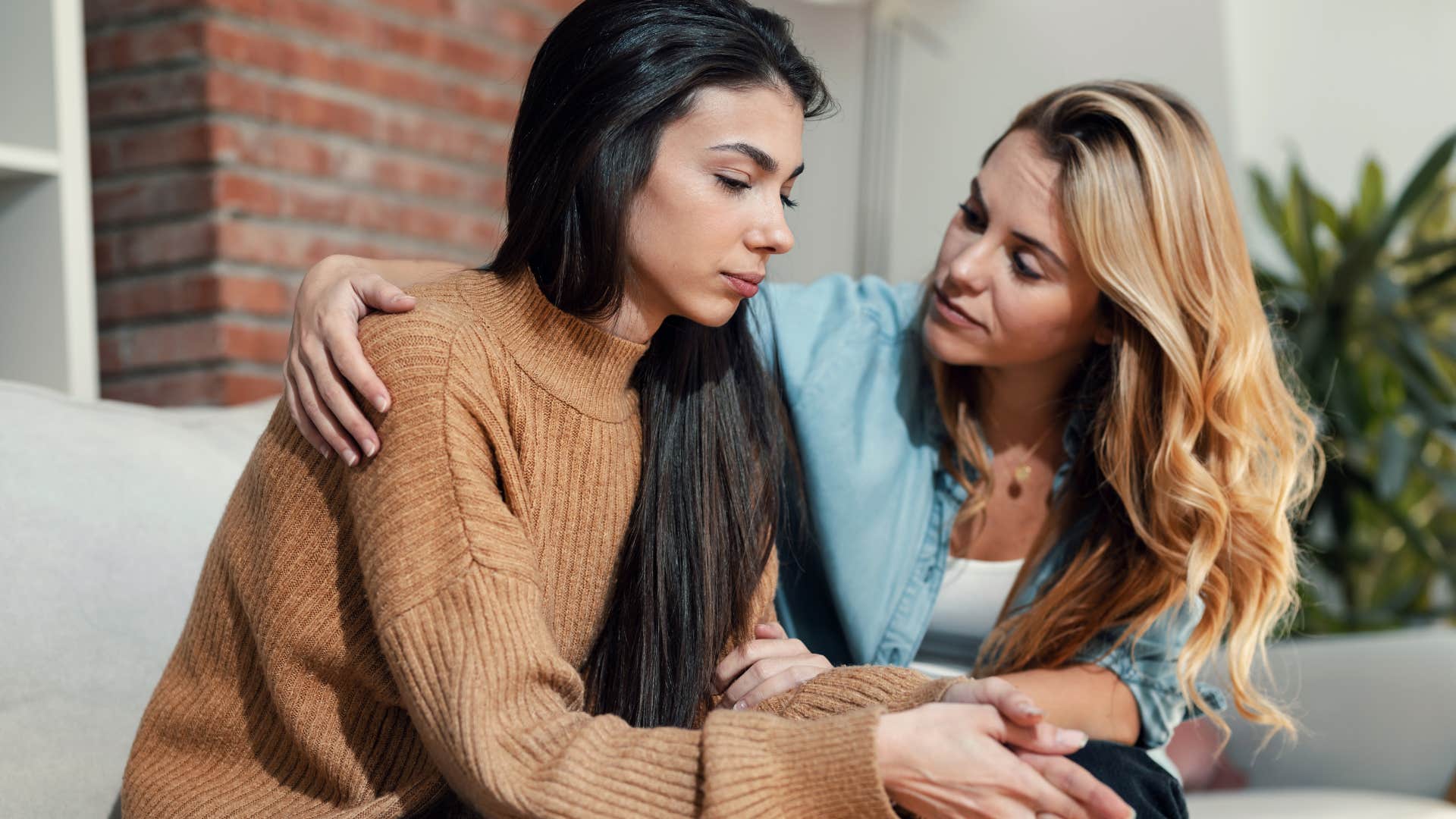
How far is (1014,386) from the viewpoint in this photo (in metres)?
1.67

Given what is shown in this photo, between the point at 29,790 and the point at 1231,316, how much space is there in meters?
1.29

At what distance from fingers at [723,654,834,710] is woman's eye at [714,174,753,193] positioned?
0.41m

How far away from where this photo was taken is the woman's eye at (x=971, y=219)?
157cm

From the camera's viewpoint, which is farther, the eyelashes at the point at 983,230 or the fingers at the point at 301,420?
the eyelashes at the point at 983,230

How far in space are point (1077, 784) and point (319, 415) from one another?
2.03 ft

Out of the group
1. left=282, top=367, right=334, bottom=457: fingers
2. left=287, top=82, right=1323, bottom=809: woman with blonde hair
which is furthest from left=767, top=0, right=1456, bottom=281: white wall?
left=282, top=367, right=334, bottom=457: fingers

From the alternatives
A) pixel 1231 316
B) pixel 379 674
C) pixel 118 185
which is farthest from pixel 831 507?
pixel 118 185

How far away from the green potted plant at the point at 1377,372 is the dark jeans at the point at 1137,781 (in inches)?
59.5

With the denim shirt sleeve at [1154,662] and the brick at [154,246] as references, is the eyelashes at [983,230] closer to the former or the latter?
the denim shirt sleeve at [1154,662]

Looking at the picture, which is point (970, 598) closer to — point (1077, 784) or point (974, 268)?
point (974, 268)

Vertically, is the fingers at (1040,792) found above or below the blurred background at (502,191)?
below

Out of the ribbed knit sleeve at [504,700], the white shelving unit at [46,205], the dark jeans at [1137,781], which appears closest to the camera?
the ribbed knit sleeve at [504,700]

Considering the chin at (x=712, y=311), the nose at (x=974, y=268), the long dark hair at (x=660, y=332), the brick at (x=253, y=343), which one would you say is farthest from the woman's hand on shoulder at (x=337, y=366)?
the brick at (x=253, y=343)

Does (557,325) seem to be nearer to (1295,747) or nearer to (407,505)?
(407,505)
